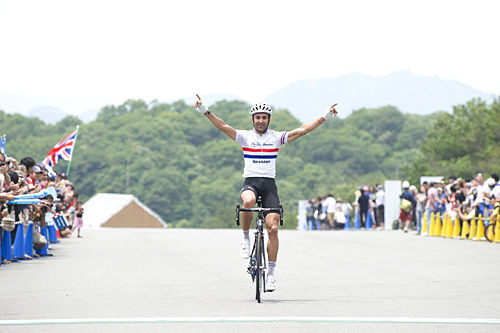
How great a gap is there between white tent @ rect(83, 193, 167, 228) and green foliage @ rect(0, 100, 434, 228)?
22174mm

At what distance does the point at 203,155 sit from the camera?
14900 centimetres

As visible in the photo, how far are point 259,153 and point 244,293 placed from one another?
179 centimetres

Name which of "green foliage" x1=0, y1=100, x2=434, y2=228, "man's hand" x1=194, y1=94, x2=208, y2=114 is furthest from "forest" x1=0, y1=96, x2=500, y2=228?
"man's hand" x1=194, y1=94, x2=208, y2=114

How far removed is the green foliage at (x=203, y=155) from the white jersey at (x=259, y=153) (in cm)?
10760

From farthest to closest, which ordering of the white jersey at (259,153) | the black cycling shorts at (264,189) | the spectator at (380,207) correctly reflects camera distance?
the spectator at (380,207) → the white jersey at (259,153) → the black cycling shorts at (264,189)

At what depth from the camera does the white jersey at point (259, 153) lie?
39.5 ft

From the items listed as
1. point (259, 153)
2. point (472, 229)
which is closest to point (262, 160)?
point (259, 153)

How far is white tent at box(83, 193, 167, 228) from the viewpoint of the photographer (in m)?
97.1

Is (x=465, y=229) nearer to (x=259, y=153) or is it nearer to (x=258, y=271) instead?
(x=259, y=153)

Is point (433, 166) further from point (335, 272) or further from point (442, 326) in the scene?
point (442, 326)

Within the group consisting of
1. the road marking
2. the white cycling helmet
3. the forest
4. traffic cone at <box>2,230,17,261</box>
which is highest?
the forest

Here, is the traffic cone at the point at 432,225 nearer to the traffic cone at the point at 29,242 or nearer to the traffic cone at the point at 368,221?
the traffic cone at the point at 368,221

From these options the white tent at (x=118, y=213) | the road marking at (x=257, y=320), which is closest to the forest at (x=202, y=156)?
the white tent at (x=118, y=213)

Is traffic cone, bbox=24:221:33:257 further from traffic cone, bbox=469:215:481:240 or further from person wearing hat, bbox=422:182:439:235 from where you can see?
person wearing hat, bbox=422:182:439:235
